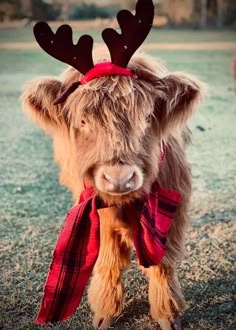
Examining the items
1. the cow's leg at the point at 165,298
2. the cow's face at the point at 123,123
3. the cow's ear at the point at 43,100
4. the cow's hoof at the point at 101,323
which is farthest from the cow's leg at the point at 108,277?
the cow's ear at the point at 43,100

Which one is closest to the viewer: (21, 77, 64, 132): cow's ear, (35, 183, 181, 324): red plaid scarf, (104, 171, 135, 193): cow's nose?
(104, 171, 135, 193): cow's nose

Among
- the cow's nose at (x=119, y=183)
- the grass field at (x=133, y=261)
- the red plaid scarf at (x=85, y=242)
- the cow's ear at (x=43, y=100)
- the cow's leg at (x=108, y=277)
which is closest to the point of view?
the cow's nose at (x=119, y=183)

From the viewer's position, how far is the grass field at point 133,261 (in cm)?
172

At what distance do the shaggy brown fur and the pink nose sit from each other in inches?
1.0

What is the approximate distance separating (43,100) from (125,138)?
0.27 meters

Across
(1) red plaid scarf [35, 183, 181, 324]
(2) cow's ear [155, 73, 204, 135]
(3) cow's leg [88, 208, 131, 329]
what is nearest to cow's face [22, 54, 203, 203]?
(2) cow's ear [155, 73, 204, 135]

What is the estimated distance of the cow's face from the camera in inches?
49.8

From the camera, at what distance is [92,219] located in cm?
145

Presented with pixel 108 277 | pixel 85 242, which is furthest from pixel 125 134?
pixel 108 277

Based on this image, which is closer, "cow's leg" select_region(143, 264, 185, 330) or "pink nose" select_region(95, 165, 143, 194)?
"pink nose" select_region(95, 165, 143, 194)

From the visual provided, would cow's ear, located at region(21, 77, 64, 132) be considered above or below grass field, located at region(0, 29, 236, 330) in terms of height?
above

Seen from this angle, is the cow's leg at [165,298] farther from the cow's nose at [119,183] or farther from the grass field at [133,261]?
the cow's nose at [119,183]

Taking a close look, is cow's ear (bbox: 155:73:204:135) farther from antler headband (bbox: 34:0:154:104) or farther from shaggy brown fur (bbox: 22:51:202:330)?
antler headband (bbox: 34:0:154:104)

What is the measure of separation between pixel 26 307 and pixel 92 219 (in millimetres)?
508
